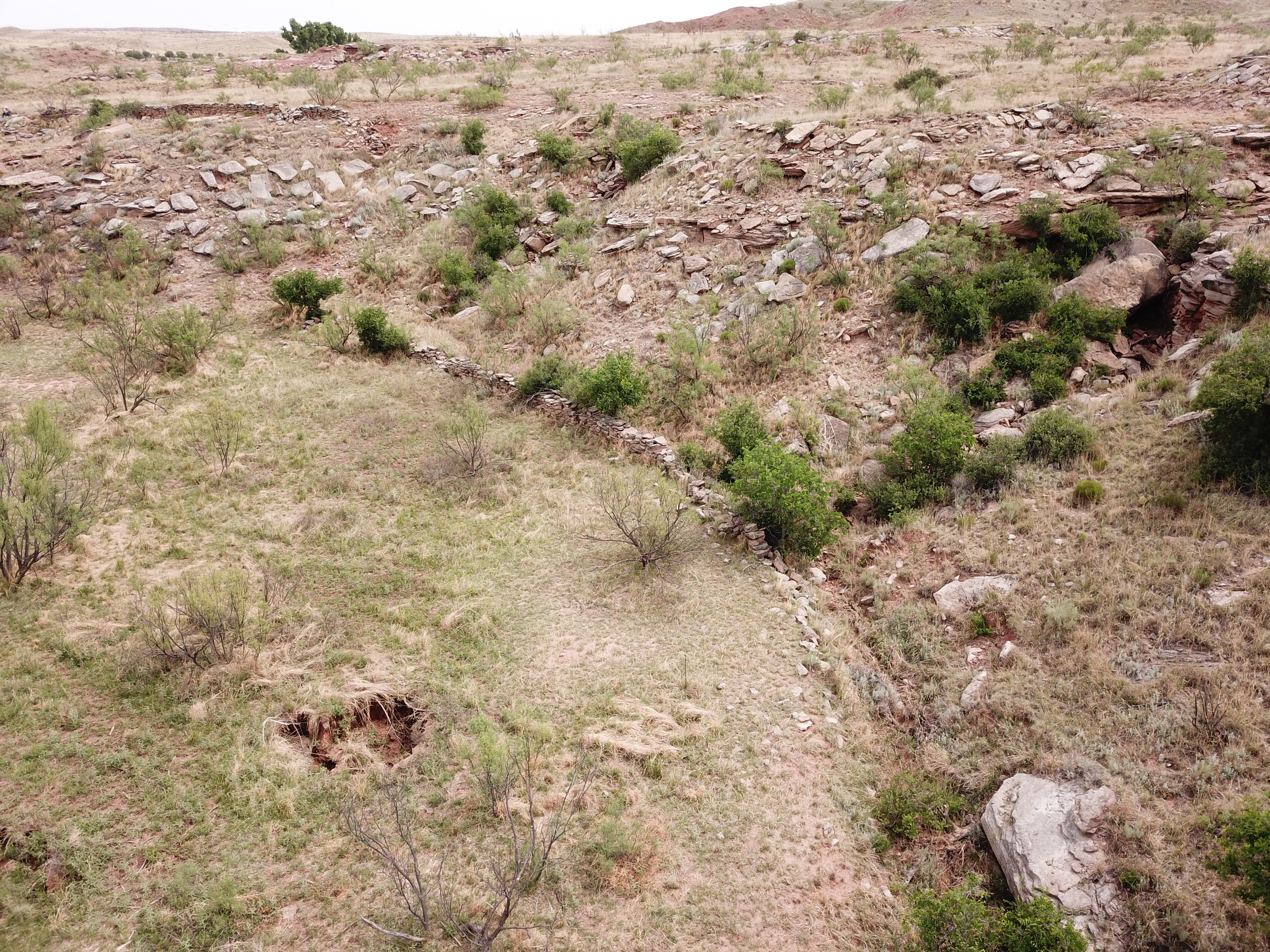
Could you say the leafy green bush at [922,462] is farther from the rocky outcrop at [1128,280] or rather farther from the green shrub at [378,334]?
the green shrub at [378,334]

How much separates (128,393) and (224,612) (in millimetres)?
9530

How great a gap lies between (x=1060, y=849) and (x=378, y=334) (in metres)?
18.2

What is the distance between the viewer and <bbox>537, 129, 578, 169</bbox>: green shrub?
24.1 meters

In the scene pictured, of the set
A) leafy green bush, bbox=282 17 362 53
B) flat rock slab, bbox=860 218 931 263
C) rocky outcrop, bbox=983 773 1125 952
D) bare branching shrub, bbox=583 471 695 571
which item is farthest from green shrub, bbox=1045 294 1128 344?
leafy green bush, bbox=282 17 362 53

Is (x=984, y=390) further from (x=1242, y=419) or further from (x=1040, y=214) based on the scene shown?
(x=1040, y=214)

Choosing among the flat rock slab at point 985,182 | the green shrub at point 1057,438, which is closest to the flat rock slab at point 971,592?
the green shrub at point 1057,438

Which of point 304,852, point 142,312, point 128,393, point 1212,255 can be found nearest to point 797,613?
point 304,852

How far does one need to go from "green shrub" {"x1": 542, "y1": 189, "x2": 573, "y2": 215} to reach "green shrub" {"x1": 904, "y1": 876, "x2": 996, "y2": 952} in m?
22.2

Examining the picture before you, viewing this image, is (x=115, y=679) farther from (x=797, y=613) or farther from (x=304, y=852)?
(x=797, y=613)

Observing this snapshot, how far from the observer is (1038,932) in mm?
5410

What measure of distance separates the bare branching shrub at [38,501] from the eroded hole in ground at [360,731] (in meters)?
5.30

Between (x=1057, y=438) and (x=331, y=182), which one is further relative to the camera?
(x=331, y=182)

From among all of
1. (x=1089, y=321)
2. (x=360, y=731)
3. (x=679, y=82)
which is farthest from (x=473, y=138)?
(x=360, y=731)

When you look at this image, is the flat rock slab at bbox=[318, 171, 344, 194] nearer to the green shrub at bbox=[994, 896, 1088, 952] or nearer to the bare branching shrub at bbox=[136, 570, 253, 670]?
the bare branching shrub at bbox=[136, 570, 253, 670]
